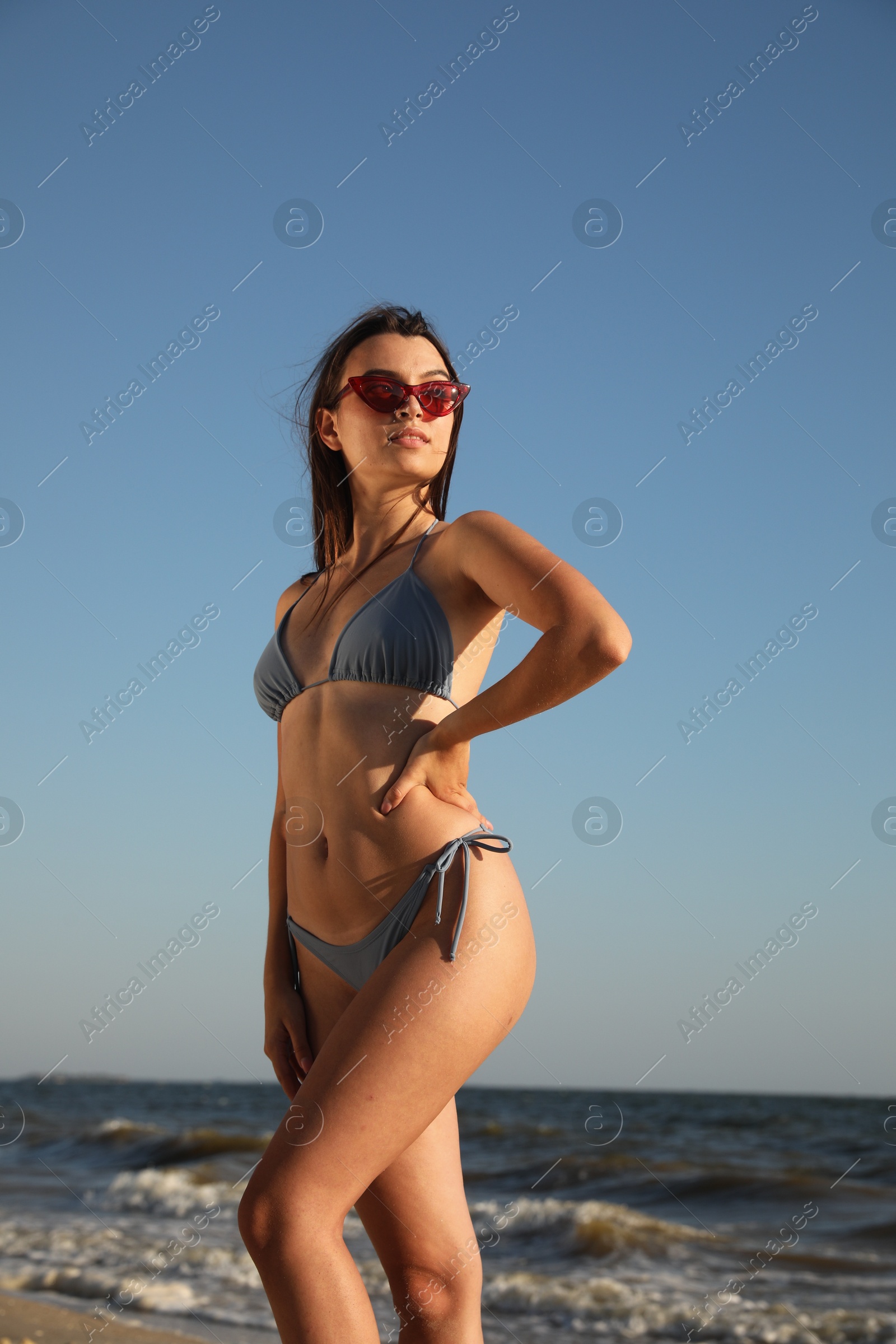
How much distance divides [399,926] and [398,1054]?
25cm

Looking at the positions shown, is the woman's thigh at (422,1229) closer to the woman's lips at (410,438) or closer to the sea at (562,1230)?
the woman's lips at (410,438)

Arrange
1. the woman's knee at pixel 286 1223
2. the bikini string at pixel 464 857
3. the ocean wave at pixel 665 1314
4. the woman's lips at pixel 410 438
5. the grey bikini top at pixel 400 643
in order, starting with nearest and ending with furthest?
the woman's knee at pixel 286 1223 → the bikini string at pixel 464 857 → the grey bikini top at pixel 400 643 → the woman's lips at pixel 410 438 → the ocean wave at pixel 665 1314

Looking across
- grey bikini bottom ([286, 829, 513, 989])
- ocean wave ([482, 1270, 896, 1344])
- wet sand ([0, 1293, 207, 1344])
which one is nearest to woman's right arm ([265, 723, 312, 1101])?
grey bikini bottom ([286, 829, 513, 989])

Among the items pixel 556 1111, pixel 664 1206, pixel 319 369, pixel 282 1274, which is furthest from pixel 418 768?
pixel 556 1111

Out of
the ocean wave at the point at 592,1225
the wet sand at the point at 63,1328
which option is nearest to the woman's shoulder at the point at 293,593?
the wet sand at the point at 63,1328

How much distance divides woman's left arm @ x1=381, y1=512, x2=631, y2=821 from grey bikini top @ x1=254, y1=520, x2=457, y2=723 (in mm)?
138

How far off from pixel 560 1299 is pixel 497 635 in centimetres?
546

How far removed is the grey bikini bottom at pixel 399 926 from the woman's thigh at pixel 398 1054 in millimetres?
17

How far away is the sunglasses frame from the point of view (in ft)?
Result: 7.71

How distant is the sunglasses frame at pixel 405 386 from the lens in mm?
2350

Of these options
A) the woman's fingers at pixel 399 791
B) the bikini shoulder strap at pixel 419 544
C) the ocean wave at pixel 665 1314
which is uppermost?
the bikini shoulder strap at pixel 419 544

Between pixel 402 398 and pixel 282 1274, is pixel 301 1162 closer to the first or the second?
pixel 282 1274

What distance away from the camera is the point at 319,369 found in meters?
2.66

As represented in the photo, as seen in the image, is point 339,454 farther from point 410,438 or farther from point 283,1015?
point 283,1015
